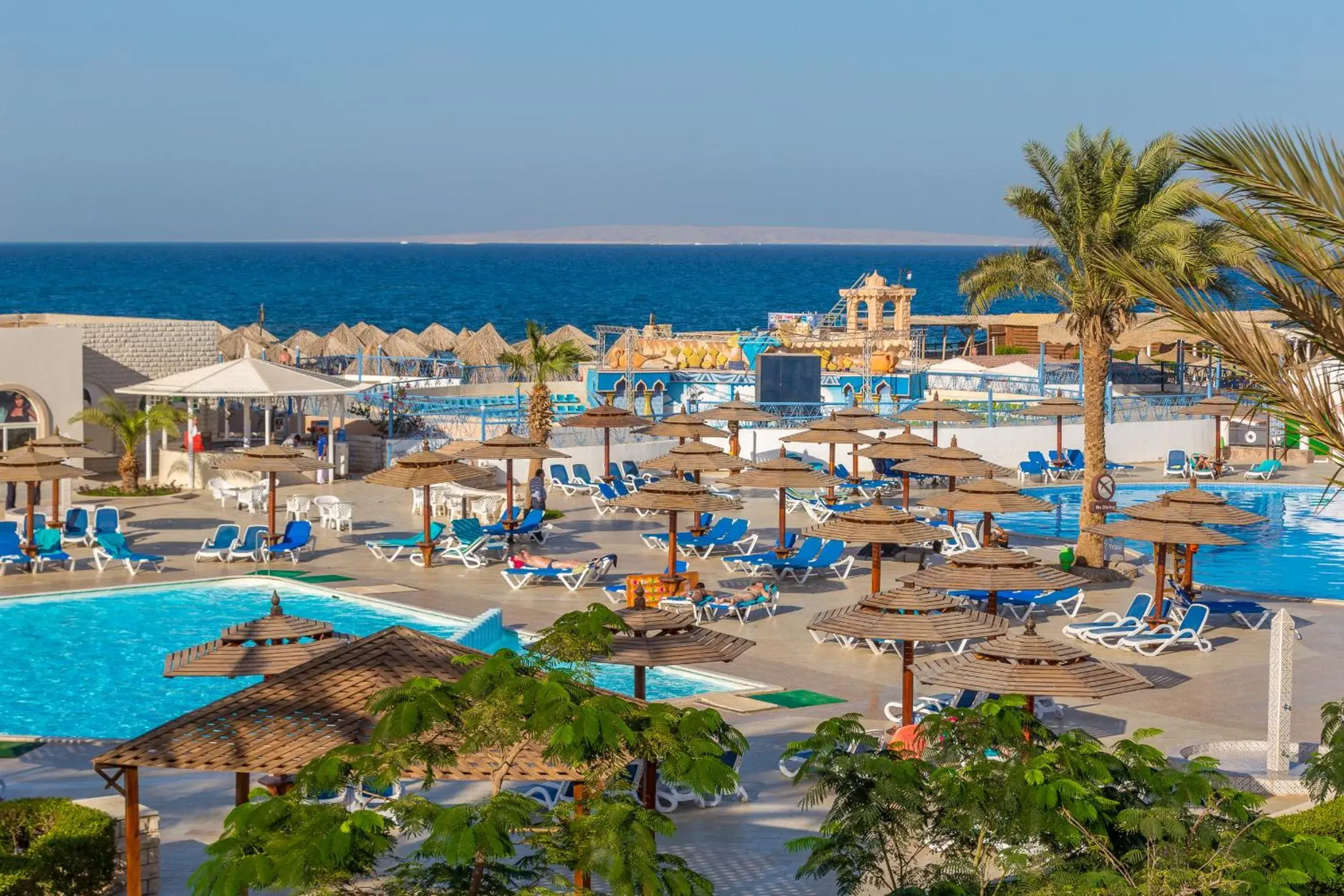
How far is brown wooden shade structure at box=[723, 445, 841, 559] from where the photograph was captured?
70.1ft

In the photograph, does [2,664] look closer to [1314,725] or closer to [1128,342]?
[1314,725]

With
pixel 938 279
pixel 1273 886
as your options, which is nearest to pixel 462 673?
pixel 1273 886

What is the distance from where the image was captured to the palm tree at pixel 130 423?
1064 inches

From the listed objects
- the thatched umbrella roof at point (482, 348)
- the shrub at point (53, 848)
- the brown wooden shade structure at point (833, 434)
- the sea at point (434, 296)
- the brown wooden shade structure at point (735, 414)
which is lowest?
the shrub at point (53, 848)

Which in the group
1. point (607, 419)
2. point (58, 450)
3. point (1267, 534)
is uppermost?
point (607, 419)

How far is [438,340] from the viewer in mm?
51188

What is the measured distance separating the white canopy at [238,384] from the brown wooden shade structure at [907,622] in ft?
52.6

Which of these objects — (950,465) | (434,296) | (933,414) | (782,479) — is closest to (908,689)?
(782,479)

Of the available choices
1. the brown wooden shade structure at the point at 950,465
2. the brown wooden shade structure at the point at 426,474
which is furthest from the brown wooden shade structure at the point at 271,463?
the brown wooden shade structure at the point at 950,465

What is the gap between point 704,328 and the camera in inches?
4373

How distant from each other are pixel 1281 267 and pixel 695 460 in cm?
1478

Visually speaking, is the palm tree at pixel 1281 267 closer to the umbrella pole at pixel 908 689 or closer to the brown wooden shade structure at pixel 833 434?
the umbrella pole at pixel 908 689

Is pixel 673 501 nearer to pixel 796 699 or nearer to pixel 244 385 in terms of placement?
pixel 796 699

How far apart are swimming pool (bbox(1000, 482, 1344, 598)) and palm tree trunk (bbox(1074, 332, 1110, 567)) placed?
2.16 metres
